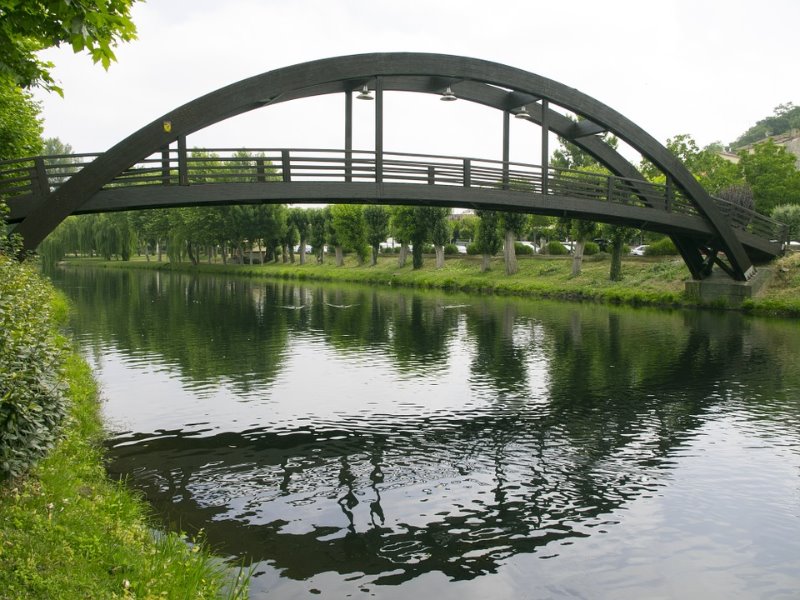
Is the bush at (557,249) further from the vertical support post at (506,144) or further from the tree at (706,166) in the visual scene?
the vertical support post at (506,144)

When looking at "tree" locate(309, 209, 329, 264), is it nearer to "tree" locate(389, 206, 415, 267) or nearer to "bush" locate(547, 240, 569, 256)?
"tree" locate(389, 206, 415, 267)

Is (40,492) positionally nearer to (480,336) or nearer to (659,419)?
(659,419)

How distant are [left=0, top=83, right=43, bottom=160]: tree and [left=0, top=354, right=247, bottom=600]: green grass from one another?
1833 cm

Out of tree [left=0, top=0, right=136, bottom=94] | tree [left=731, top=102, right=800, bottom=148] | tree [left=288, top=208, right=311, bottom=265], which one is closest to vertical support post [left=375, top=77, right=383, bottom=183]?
tree [left=0, top=0, right=136, bottom=94]

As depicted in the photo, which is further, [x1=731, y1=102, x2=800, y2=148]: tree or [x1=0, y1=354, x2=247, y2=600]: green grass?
[x1=731, y1=102, x2=800, y2=148]: tree

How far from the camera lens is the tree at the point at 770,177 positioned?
62.2 meters

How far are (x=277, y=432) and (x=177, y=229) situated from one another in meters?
85.3

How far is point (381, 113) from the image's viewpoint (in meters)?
22.1

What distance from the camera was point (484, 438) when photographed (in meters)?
14.3

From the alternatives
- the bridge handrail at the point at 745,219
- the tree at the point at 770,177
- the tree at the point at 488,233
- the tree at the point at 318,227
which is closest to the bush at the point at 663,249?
the bridge handrail at the point at 745,219

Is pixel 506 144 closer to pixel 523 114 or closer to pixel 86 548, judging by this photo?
pixel 523 114

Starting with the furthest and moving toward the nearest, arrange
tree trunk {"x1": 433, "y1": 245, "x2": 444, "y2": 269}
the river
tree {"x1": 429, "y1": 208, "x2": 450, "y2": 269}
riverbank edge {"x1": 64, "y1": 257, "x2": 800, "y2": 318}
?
tree trunk {"x1": 433, "y1": 245, "x2": 444, "y2": 269} < tree {"x1": 429, "y1": 208, "x2": 450, "y2": 269} < riverbank edge {"x1": 64, "y1": 257, "x2": 800, "y2": 318} < the river

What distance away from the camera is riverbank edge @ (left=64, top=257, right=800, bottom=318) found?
123ft

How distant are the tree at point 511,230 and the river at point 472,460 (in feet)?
94.8
